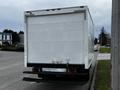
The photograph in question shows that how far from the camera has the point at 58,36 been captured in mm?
8812

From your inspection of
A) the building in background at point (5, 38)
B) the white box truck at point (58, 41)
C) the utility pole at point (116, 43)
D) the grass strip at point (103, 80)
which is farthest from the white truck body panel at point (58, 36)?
the building in background at point (5, 38)

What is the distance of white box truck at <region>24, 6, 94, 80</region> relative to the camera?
27.9ft

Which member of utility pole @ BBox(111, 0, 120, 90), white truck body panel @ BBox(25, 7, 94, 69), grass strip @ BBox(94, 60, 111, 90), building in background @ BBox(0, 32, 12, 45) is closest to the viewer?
utility pole @ BBox(111, 0, 120, 90)

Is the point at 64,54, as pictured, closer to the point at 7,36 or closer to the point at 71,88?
the point at 71,88

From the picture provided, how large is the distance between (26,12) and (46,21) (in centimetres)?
91

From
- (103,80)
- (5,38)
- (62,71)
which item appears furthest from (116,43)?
(5,38)

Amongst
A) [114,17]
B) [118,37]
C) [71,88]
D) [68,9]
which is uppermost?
[68,9]

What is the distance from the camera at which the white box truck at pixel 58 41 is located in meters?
8.49

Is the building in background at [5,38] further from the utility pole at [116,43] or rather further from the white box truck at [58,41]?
the utility pole at [116,43]

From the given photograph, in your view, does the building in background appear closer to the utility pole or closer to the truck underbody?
the truck underbody

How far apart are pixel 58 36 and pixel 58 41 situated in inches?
6.9

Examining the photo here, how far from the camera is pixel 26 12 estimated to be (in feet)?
30.7

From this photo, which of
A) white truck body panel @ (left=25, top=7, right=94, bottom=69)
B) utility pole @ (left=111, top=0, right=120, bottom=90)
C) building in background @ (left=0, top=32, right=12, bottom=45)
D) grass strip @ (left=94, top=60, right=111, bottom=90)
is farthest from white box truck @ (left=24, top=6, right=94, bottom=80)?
building in background @ (left=0, top=32, right=12, bottom=45)

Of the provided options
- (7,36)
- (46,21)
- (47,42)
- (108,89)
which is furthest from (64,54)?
(7,36)
